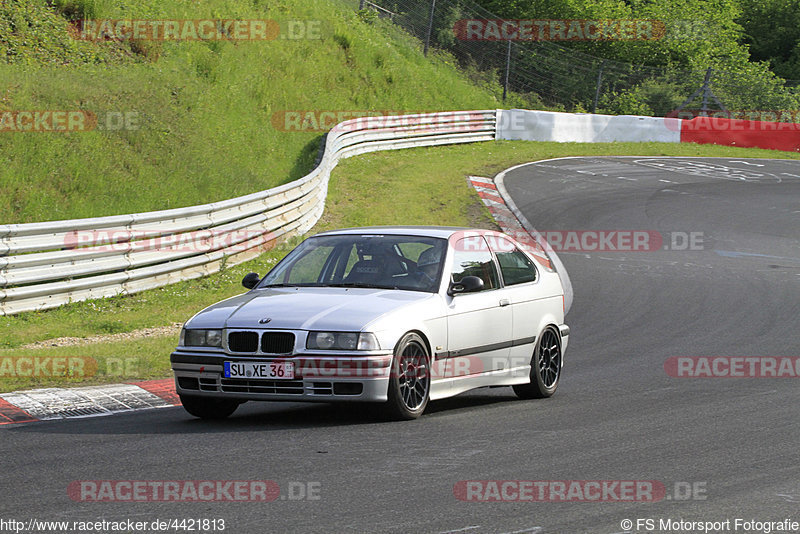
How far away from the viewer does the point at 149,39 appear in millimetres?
26531

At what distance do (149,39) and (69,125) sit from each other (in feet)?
24.1

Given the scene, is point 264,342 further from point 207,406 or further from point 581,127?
point 581,127

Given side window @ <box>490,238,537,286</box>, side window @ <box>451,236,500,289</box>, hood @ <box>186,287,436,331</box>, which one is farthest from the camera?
side window @ <box>490,238,537,286</box>

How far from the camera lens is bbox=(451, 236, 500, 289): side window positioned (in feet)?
28.3

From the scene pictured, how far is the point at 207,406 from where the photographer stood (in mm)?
7828

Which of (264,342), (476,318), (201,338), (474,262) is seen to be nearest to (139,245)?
(474,262)

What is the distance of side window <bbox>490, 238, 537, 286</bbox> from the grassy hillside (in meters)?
9.48

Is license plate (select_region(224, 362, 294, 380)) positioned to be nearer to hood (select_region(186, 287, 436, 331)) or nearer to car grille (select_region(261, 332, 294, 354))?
car grille (select_region(261, 332, 294, 354))

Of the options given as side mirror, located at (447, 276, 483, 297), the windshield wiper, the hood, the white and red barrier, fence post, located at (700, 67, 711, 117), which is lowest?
the hood

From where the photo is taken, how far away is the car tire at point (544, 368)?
9.25 m

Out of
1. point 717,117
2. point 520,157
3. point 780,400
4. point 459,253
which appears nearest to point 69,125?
point 459,253

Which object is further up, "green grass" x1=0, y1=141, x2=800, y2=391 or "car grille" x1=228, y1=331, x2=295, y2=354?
"car grille" x1=228, y1=331, x2=295, y2=354

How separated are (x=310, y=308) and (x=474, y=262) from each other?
180 centimetres

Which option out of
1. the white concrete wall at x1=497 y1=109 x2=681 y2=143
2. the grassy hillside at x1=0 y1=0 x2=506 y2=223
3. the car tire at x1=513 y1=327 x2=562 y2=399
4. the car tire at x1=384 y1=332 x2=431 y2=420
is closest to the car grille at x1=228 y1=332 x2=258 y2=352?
the car tire at x1=384 y1=332 x2=431 y2=420
